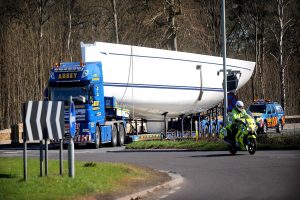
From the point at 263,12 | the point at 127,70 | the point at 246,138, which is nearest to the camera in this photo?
the point at 246,138

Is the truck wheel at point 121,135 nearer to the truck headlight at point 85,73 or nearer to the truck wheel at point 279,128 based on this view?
the truck headlight at point 85,73

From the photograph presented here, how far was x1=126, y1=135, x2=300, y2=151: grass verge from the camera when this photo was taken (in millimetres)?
26266

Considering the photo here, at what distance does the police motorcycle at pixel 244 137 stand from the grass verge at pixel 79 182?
6.01m

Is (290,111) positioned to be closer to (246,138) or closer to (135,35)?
(135,35)

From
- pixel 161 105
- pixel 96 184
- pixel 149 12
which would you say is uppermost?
pixel 149 12

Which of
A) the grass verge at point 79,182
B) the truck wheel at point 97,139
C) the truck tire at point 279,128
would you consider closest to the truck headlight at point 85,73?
the truck wheel at point 97,139

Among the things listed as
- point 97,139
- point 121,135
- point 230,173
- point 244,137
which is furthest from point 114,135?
point 230,173

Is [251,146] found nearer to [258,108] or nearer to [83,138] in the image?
[83,138]

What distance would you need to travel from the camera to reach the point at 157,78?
3606 cm

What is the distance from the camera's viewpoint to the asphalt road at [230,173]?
46.1 feet

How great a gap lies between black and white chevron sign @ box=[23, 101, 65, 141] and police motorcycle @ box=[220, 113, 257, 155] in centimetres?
1007

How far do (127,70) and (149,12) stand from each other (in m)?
10.6

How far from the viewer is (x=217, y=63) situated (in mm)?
40688

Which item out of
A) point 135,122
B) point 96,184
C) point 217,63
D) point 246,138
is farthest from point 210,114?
point 96,184
